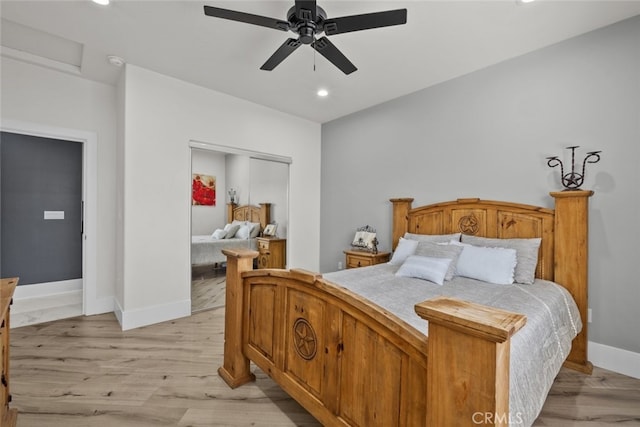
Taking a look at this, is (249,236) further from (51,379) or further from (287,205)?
(51,379)

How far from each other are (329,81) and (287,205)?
1.96 metres

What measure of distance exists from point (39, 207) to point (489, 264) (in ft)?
19.0

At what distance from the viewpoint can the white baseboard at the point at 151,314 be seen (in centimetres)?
301

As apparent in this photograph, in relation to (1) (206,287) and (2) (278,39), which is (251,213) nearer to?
(1) (206,287)

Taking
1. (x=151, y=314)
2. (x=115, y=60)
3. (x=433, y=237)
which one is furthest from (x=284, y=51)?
(x=151, y=314)

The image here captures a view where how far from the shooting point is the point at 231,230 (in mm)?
3885

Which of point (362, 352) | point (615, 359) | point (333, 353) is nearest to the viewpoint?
point (362, 352)

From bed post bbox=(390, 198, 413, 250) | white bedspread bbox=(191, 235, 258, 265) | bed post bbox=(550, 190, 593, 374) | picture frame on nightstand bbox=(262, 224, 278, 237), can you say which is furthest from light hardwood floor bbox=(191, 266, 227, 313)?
bed post bbox=(550, 190, 593, 374)

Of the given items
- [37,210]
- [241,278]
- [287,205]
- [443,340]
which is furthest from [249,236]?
[443,340]

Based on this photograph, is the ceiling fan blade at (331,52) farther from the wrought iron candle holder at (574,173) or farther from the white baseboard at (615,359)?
the white baseboard at (615,359)

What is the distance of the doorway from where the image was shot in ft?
11.9

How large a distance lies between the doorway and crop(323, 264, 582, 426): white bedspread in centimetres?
197

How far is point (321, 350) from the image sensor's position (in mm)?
1476

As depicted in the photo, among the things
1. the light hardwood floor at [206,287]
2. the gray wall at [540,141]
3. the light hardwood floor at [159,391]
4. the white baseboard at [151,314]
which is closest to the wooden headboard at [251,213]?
the light hardwood floor at [206,287]
